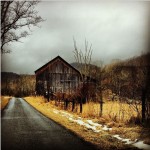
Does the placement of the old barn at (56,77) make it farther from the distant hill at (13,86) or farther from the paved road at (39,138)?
the paved road at (39,138)

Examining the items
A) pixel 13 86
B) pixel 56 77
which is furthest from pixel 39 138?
pixel 13 86

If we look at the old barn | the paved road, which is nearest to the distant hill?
the paved road

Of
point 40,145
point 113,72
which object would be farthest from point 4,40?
point 113,72

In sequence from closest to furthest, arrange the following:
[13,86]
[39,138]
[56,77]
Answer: [39,138] < [56,77] < [13,86]

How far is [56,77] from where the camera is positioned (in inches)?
1180

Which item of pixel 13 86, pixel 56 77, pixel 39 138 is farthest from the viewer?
pixel 13 86

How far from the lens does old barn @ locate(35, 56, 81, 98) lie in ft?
97.9

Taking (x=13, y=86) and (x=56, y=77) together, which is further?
(x=13, y=86)

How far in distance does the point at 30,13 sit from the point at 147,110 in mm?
6601

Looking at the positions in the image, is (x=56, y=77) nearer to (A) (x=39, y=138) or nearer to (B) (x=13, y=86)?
(B) (x=13, y=86)

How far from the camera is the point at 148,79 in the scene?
969 centimetres

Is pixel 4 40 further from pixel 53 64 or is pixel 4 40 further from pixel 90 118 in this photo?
pixel 53 64

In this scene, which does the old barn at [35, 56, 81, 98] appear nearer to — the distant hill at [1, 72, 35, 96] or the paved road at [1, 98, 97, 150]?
the distant hill at [1, 72, 35, 96]

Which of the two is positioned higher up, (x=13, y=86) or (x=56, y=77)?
(x=56, y=77)
